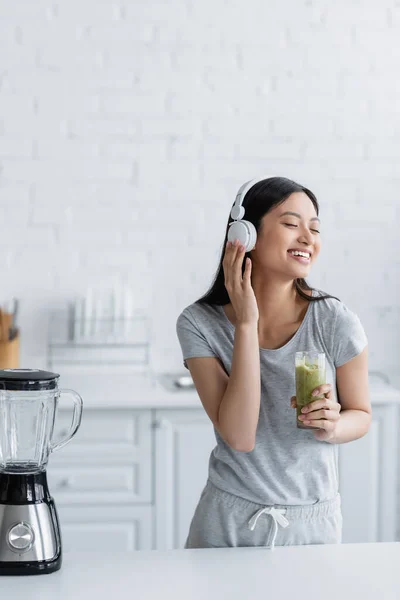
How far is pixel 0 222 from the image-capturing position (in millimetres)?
3141

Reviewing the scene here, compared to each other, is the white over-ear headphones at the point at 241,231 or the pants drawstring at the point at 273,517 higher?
the white over-ear headphones at the point at 241,231

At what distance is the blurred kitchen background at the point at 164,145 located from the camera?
314cm

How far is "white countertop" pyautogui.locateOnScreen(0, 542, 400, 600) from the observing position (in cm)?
126

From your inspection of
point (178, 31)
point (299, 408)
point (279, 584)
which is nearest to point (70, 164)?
point (178, 31)

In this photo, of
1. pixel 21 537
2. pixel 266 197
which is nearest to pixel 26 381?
pixel 21 537

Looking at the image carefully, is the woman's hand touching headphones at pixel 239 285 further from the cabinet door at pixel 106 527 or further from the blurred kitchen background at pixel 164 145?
the blurred kitchen background at pixel 164 145

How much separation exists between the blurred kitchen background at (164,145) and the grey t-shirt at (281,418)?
144 cm

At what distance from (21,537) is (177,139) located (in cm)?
216

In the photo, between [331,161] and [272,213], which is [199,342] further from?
[331,161]

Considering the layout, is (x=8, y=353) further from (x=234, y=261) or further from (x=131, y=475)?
(x=234, y=261)

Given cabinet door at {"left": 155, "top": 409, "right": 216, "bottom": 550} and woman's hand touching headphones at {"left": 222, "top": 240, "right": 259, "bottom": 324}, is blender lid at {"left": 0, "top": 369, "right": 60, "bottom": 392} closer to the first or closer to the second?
woman's hand touching headphones at {"left": 222, "top": 240, "right": 259, "bottom": 324}

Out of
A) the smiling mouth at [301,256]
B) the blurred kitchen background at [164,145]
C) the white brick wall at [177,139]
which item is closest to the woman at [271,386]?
the smiling mouth at [301,256]

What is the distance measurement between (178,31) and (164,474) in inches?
68.0

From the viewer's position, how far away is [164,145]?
3.19 m
